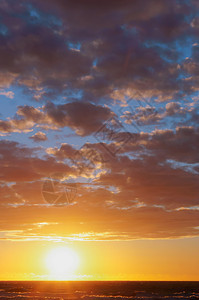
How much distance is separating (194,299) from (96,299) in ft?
73.0

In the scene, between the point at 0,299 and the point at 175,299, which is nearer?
the point at 0,299

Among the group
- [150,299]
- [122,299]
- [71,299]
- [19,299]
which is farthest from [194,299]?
[19,299]

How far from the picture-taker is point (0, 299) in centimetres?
7156

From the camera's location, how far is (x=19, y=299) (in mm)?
73688

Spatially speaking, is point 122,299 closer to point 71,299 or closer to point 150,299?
point 150,299

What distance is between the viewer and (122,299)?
7631 cm

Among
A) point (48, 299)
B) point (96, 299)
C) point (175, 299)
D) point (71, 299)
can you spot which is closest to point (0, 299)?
point (48, 299)

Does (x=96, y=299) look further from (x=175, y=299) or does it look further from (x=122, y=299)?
(x=175, y=299)

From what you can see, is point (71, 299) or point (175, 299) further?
point (175, 299)

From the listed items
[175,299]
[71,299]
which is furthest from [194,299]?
[71,299]

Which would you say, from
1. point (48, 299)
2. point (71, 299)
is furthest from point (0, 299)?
point (71, 299)

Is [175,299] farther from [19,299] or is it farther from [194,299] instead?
[19,299]

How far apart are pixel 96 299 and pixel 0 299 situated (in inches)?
809

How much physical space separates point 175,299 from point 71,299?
80.1ft
